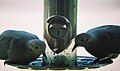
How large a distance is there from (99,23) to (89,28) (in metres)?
0.06

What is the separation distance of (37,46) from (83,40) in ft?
0.86

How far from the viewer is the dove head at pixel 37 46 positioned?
1.61 m

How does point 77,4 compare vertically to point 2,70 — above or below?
above

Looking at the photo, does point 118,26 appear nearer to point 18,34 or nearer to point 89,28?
point 89,28

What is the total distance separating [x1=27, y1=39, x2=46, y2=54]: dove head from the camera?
1613 millimetres

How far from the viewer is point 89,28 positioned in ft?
5.34

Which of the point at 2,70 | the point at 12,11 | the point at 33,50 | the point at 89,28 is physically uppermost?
the point at 12,11

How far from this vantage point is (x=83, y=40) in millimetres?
1625

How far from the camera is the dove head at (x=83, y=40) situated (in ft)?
5.31

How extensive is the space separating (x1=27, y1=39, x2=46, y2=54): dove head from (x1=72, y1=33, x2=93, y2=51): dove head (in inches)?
7.1

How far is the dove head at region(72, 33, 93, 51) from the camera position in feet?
5.31

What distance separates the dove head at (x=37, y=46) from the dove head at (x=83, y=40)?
181mm

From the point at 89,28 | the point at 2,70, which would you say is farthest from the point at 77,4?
the point at 2,70

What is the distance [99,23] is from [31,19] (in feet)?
1.27
